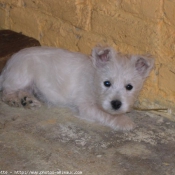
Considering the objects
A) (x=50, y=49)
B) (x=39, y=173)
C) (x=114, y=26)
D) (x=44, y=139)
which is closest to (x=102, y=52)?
(x=114, y=26)

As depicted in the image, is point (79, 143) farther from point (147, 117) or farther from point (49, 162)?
point (147, 117)

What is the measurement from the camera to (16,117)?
500 centimetres

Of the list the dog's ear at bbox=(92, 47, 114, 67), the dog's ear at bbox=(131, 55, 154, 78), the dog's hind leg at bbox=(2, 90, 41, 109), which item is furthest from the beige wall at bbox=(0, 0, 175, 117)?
the dog's hind leg at bbox=(2, 90, 41, 109)

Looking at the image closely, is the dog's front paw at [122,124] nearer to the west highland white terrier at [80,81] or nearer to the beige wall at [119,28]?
the west highland white terrier at [80,81]

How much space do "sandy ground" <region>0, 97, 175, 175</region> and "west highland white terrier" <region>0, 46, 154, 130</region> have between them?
A: 147 millimetres

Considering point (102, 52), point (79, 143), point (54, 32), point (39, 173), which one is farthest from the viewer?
point (54, 32)

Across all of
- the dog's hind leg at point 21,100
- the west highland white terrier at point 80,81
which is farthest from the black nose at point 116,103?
the dog's hind leg at point 21,100

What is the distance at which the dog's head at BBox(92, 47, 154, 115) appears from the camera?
15.7ft

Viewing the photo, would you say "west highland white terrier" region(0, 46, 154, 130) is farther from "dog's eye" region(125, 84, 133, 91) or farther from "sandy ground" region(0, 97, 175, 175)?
"sandy ground" region(0, 97, 175, 175)

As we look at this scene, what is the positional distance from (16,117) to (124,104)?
124 centimetres

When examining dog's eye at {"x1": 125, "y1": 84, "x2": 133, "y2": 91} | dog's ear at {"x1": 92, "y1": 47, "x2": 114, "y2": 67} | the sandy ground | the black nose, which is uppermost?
dog's ear at {"x1": 92, "y1": 47, "x2": 114, "y2": 67}

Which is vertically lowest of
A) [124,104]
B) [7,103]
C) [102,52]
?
[7,103]

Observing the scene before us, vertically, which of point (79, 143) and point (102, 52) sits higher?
point (102, 52)

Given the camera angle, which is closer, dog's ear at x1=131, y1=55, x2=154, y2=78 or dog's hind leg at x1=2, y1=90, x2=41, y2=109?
dog's ear at x1=131, y1=55, x2=154, y2=78
